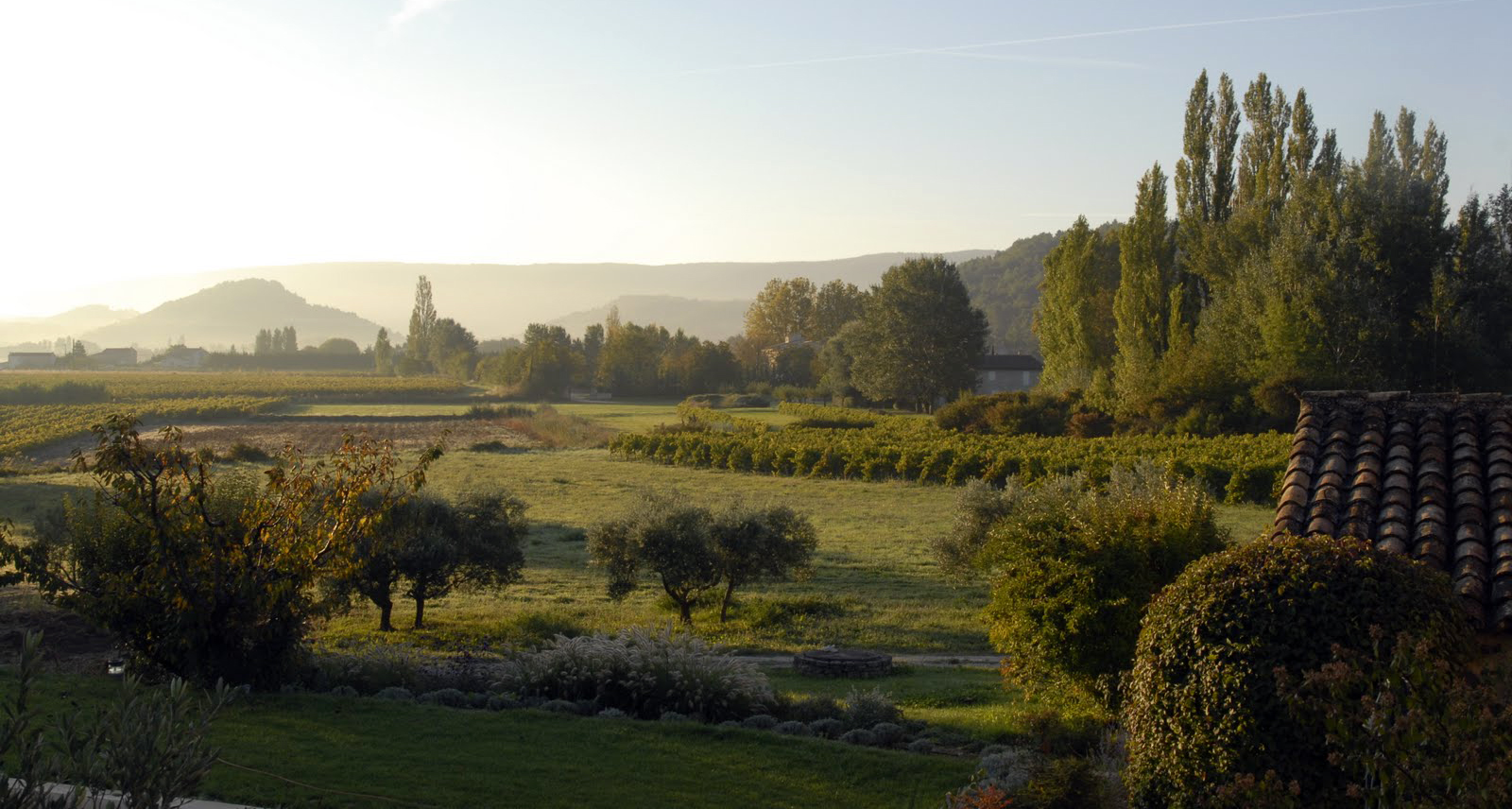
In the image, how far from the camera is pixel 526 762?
9.53 meters

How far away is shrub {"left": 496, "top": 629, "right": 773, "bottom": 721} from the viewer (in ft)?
39.1

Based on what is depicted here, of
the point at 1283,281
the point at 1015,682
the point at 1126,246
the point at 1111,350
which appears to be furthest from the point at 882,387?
the point at 1015,682

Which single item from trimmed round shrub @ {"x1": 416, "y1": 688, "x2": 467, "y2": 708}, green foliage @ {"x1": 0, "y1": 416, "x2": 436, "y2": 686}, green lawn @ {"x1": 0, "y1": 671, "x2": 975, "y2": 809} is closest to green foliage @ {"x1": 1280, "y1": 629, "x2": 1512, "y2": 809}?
green lawn @ {"x1": 0, "y1": 671, "x2": 975, "y2": 809}

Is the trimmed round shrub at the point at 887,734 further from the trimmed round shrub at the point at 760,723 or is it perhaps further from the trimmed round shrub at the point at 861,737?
the trimmed round shrub at the point at 760,723

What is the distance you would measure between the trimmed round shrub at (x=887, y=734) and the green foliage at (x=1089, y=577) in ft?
7.71

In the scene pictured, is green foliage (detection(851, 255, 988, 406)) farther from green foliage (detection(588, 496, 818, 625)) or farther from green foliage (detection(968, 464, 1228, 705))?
green foliage (detection(968, 464, 1228, 705))

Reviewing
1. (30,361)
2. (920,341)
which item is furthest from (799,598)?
(30,361)

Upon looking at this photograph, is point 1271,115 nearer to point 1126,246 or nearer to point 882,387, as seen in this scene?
point 1126,246

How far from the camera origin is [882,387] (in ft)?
259

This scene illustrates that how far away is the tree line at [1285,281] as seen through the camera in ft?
142

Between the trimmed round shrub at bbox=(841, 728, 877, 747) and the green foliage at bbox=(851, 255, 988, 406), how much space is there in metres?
68.1

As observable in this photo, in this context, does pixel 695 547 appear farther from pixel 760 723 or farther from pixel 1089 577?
pixel 1089 577

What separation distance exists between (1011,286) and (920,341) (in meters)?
99.3

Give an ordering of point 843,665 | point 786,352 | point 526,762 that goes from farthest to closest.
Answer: point 786,352 → point 843,665 → point 526,762
